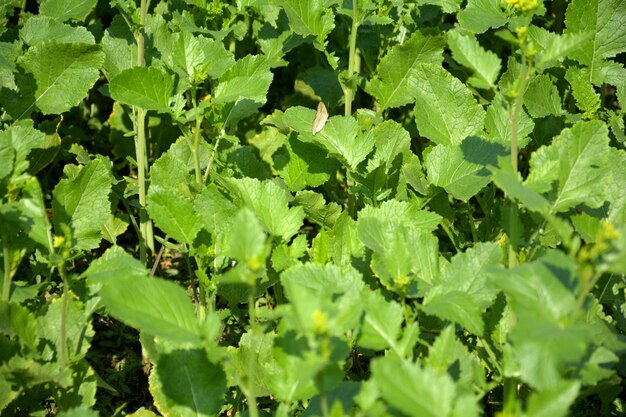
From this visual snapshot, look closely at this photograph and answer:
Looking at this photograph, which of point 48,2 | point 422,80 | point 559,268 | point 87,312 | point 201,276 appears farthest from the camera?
point 48,2

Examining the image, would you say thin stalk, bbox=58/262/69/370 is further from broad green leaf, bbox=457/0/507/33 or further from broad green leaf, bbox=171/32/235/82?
broad green leaf, bbox=457/0/507/33

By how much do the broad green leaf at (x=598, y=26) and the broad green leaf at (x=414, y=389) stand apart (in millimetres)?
2093

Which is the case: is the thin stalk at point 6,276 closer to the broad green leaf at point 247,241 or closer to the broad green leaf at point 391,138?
the broad green leaf at point 247,241

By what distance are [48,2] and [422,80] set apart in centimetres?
156

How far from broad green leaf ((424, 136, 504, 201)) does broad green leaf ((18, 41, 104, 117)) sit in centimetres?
128

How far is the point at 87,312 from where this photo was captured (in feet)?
7.73

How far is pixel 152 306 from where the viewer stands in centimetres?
199

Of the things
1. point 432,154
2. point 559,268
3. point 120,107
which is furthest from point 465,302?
point 120,107

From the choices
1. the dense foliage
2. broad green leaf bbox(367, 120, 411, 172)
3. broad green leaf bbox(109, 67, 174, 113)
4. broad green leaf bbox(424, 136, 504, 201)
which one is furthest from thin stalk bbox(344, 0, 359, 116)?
broad green leaf bbox(109, 67, 174, 113)

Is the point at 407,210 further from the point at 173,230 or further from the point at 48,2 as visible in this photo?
the point at 48,2

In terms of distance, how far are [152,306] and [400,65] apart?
173cm

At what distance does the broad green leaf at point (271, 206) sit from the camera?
2588 millimetres

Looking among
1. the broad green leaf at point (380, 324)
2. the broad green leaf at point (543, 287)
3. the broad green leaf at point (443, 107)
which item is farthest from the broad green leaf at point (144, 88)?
the broad green leaf at point (543, 287)

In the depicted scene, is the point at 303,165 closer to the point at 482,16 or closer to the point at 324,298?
the point at 482,16
